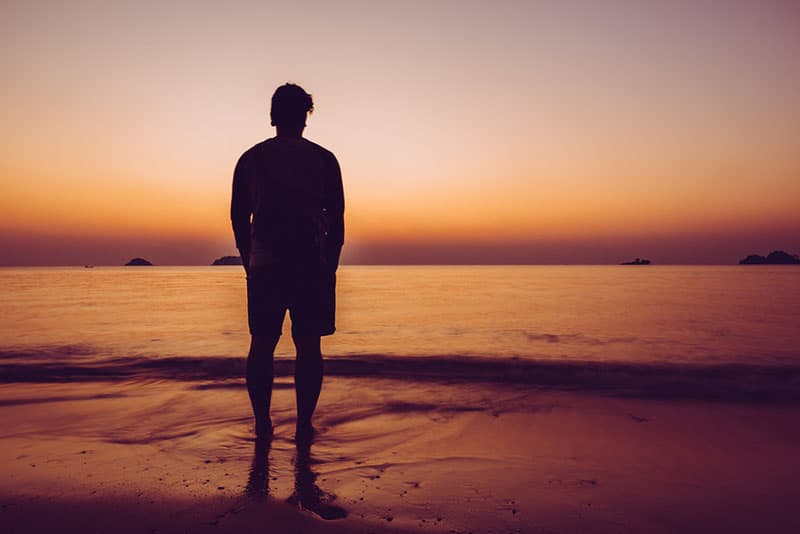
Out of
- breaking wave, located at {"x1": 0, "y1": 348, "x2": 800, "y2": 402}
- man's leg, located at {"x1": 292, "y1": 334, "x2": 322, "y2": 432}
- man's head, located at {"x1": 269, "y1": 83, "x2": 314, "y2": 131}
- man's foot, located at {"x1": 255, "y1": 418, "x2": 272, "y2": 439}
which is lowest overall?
breaking wave, located at {"x1": 0, "y1": 348, "x2": 800, "y2": 402}

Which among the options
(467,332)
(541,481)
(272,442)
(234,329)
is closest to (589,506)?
(541,481)

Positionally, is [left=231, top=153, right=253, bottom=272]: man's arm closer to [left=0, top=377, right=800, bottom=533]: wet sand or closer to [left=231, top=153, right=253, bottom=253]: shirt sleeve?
[left=231, top=153, right=253, bottom=253]: shirt sleeve

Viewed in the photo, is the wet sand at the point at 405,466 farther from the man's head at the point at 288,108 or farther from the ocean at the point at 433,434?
the man's head at the point at 288,108

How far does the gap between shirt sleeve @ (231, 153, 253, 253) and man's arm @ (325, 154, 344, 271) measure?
21.7 inches

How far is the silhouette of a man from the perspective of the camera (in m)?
3.47

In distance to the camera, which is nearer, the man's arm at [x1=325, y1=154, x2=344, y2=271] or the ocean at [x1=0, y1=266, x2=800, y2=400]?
the man's arm at [x1=325, y1=154, x2=344, y2=271]

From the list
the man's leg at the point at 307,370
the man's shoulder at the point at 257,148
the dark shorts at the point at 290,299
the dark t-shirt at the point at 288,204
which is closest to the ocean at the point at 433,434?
the man's leg at the point at 307,370

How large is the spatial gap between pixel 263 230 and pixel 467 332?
9.15m

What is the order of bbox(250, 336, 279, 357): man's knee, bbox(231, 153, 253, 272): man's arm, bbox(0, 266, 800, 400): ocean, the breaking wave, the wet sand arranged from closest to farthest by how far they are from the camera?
the wet sand < bbox(250, 336, 279, 357): man's knee < bbox(231, 153, 253, 272): man's arm < the breaking wave < bbox(0, 266, 800, 400): ocean

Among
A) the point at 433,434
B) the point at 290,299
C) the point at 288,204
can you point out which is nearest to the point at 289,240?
the point at 288,204

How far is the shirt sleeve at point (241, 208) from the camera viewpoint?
367cm

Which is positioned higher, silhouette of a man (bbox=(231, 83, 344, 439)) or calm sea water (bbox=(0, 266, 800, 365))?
silhouette of a man (bbox=(231, 83, 344, 439))

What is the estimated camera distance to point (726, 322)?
14.6 metres

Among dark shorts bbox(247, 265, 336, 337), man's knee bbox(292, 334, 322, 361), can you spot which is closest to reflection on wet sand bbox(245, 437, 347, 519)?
man's knee bbox(292, 334, 322, 361)
